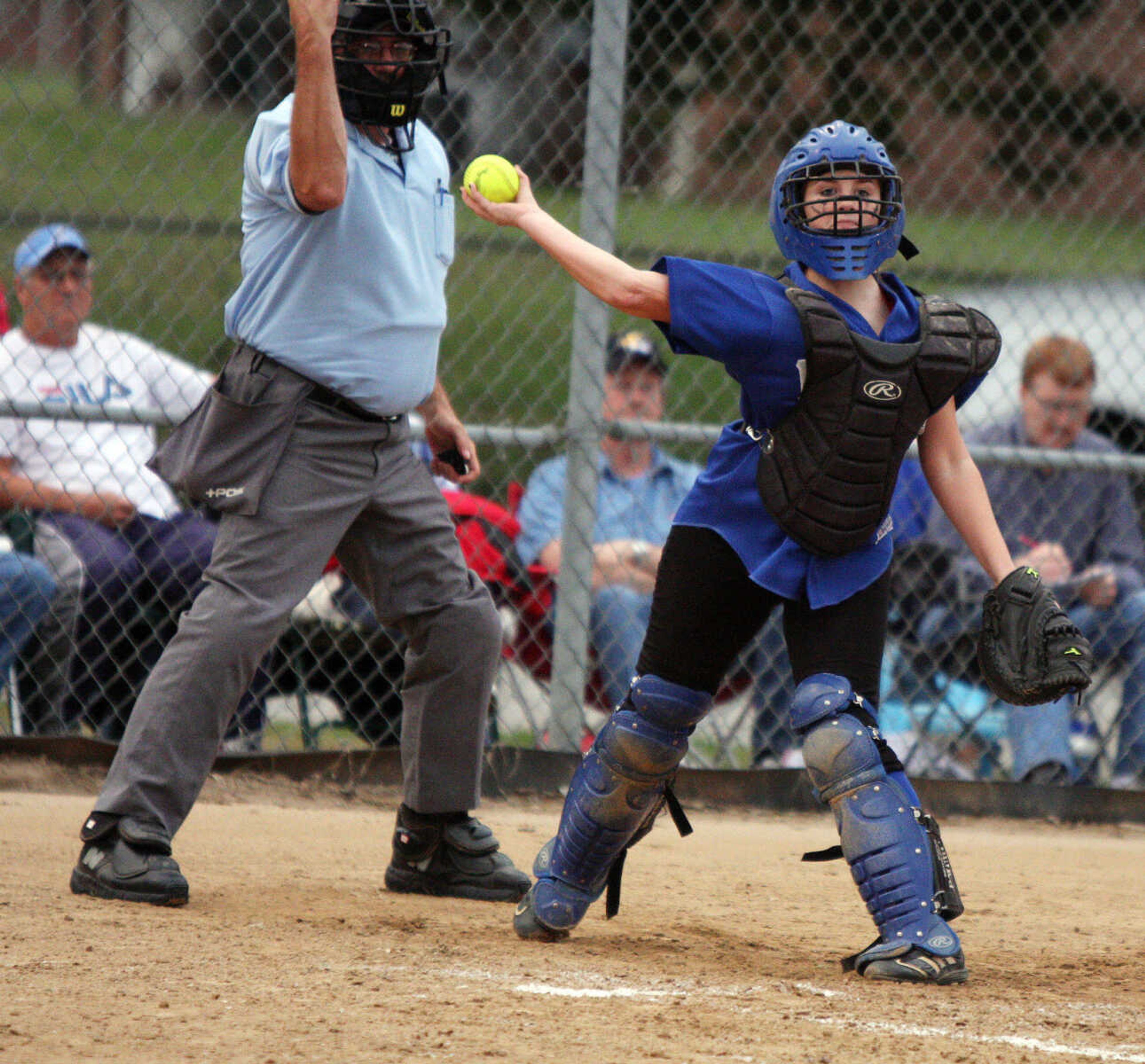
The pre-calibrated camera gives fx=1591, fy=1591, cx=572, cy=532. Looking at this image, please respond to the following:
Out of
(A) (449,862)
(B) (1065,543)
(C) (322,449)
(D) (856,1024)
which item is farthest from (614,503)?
(D) (856,1024)

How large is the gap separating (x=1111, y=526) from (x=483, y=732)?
2858 mm

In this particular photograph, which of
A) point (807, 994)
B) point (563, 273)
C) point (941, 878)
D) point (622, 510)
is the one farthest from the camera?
point (563, 273)

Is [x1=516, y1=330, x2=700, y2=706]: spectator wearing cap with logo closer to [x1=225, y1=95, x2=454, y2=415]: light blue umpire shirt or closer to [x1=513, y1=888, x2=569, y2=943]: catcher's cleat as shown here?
[x1=225, y1=95, x2=454, y2=415]: light blue umpire shirt

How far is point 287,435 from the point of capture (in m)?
3.50

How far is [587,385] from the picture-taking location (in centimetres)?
490

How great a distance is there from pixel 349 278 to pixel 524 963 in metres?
1.51

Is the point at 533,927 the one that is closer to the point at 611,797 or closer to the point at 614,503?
the point at 611,797

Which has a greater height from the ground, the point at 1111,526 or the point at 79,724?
the point at 1111,526

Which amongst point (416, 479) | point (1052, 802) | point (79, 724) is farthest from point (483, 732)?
point (1052, 802)

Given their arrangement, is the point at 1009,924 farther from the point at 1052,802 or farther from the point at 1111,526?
the point at 1111,526

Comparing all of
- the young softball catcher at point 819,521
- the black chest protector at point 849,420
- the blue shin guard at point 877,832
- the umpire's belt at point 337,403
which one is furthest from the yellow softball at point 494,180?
the blue shin guard at point 877,832

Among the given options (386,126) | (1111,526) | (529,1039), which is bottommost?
(529,1039)

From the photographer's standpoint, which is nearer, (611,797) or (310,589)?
(611,797)

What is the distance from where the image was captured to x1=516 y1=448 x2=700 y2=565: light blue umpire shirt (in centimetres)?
527
